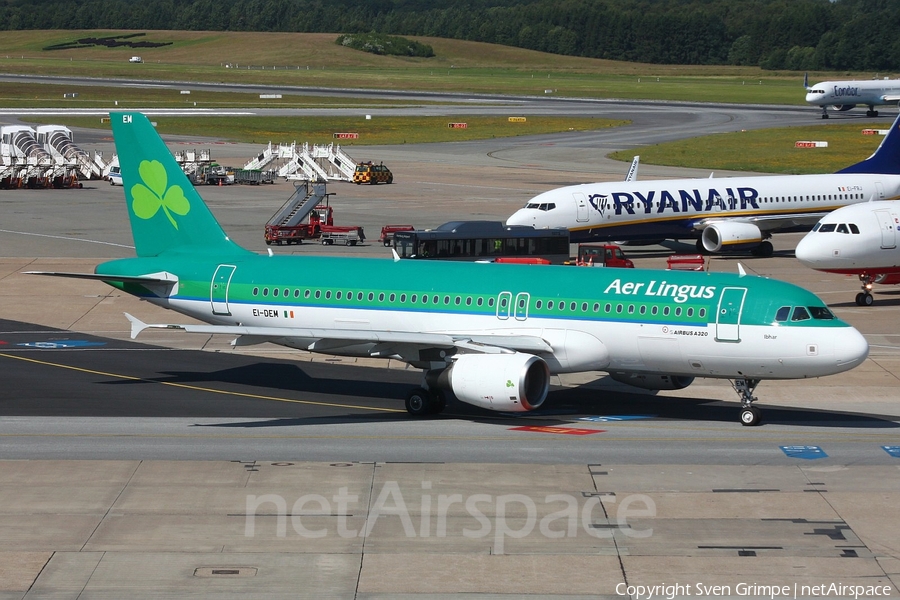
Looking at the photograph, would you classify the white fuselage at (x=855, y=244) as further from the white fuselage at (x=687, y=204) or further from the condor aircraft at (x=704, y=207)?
the white fuselage at (x=687, y=204)

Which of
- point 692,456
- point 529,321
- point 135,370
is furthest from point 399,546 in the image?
point 135,370

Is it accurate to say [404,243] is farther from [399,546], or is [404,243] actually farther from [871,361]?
[399,546]

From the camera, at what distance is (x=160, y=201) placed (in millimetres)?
37344

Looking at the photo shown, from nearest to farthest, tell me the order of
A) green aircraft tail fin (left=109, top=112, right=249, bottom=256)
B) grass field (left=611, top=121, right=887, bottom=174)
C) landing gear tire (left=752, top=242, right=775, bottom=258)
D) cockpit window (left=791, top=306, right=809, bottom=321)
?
1. cockpit window (left=791, top=306, right=809, bottom=321)
2. green aircraft tail fin (left=109, top=112, right=249, bottom=256)
3. landing gear tire (left=752, top=242, right=775, bottom=258)
4. grass field (left=611, top=121, right=887, bottom=174)

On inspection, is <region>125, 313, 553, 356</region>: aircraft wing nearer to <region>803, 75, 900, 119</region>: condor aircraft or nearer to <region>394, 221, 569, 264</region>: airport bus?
<region>394, 221, 569, 264</region>: airport bus

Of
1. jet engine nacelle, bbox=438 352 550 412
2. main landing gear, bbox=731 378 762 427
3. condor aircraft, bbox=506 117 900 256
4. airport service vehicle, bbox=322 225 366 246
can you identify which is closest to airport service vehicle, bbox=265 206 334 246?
airport service vehicle, bbox=322 225 366 246

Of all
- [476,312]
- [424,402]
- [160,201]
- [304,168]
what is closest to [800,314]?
[476,312]

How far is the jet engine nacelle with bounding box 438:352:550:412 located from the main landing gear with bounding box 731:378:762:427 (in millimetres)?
5428

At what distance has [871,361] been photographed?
4153 centimetres

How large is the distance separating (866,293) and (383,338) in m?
28.8

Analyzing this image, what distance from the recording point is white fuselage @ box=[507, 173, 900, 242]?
209ft

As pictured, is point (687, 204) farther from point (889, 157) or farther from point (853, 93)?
point (853, 93)

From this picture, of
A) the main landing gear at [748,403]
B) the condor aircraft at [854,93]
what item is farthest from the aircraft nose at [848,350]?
the condor aircraft at [854,93]

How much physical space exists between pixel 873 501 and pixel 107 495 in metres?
16.4
